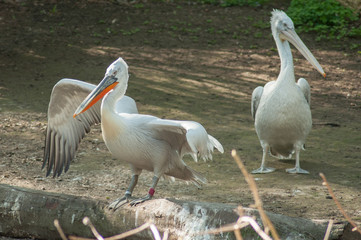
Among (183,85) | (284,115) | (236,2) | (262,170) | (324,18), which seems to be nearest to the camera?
(284,115)

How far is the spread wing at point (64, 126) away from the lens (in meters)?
4.09

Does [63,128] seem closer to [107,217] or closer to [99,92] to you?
[99,92]

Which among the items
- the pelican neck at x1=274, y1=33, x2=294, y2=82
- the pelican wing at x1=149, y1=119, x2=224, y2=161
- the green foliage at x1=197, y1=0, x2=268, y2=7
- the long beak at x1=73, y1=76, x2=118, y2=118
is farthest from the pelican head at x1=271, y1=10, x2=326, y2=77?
the green foliage at x1=197, y1=0, x2=268, y2=7

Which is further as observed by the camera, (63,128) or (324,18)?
(324,18)

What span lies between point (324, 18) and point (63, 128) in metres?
6.50

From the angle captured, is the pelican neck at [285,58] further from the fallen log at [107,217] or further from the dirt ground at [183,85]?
the fallen log at [107,217]

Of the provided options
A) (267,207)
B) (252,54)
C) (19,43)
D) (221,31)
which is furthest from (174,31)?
(267,207)

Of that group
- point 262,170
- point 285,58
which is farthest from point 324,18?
point 262,170

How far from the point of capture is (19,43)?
8.39 m

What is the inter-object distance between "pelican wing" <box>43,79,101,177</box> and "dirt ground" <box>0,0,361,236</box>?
225mm

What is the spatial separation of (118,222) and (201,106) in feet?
11.6

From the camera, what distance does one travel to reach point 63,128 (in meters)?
4.24

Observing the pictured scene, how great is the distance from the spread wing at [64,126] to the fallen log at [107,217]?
86 cm

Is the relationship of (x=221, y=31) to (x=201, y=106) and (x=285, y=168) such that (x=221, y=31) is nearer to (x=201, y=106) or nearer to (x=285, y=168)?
(x=201, y=106)
